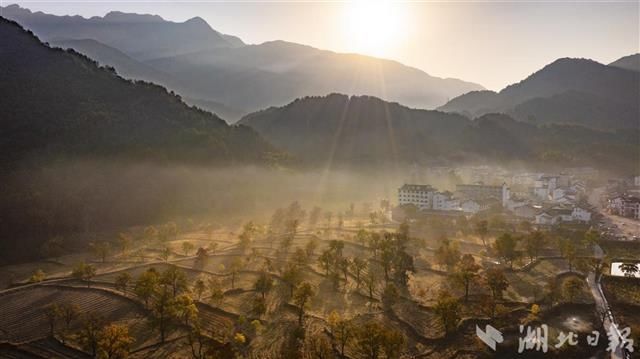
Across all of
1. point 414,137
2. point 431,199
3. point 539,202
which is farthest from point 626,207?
point 414,137

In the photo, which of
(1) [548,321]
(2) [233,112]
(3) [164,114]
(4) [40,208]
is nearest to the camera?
(1) [548,321]

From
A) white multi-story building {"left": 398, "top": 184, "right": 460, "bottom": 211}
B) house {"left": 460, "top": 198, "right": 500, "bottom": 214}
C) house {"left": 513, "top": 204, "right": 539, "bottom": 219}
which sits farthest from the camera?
white multi-story building {"left": 398, "top": 184, "right": 460, "bottom": 211}

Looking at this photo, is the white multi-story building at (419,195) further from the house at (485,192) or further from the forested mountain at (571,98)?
the forested mountain at (571,98)

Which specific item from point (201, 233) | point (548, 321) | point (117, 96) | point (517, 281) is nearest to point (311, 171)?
point (117, 96)

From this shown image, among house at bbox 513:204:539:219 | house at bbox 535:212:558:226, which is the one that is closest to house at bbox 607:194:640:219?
house at bbox 513:204:539:219

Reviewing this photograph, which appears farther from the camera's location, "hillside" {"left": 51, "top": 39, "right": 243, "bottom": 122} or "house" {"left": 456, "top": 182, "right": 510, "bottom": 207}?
"hillside" {"left": 51, "top": 39, "right": 243, "bottom": 122}

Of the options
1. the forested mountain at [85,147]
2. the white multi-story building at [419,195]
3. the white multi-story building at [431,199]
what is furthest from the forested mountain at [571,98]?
the forested mountain at [85,147]

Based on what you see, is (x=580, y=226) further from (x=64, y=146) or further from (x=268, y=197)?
(x=64, y=146)

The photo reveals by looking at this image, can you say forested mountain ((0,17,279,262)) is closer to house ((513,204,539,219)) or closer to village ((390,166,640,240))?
village ((390,166,640,240))
